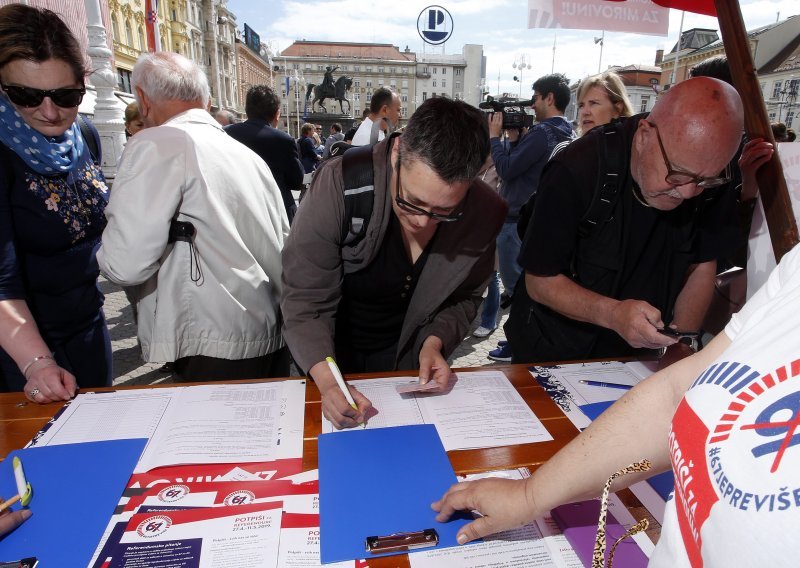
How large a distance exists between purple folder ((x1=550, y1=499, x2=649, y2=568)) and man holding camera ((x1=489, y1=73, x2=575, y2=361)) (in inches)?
112

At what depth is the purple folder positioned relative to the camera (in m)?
0.90

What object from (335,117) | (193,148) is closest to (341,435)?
(193,148)

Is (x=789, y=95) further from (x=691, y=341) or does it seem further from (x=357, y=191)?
(x=357, y=191)

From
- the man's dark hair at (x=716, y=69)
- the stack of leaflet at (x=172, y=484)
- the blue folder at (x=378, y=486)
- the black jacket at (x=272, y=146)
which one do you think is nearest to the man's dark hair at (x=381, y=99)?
the black jacket at (x=272, y=146)

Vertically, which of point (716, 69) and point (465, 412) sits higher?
point (716, 69)

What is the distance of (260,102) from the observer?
171 inches

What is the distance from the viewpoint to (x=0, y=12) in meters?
1.46

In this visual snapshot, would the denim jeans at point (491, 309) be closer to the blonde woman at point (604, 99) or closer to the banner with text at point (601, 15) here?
the blonde woman at point (604, 99)

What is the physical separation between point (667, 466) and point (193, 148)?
157 centimetres

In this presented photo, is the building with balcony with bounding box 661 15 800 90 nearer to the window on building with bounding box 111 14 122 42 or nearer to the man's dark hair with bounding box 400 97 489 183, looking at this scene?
the man's dark hair with bounding box 400 97 489 183

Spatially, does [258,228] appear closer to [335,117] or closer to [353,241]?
[353,241]

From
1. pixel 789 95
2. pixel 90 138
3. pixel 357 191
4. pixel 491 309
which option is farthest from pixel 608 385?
pixel 789 95

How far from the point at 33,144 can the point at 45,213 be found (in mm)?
222

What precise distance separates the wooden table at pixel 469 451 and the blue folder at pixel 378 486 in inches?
2.0
